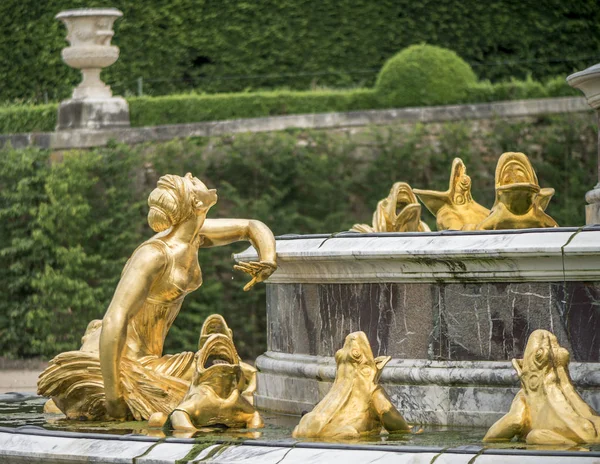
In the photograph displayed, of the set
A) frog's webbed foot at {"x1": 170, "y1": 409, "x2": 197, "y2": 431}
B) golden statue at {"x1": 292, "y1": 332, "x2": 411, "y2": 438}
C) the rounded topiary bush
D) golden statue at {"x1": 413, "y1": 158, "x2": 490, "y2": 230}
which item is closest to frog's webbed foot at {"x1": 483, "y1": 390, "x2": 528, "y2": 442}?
golden statue at {"x1": 292, "y1": 332, "x2": 411, "y2": 438}

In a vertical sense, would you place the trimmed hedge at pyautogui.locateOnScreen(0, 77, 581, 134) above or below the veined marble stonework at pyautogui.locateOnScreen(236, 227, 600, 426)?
above

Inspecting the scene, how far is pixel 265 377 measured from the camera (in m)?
6.82

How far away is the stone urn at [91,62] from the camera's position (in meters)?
17.6

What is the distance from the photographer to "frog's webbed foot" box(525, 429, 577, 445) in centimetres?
505

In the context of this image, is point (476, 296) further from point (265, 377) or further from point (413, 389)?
point (265, 377)

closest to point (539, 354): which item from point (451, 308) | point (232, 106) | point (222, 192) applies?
point (451, 308)

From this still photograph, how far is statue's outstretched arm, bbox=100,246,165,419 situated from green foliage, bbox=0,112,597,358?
10052 mm

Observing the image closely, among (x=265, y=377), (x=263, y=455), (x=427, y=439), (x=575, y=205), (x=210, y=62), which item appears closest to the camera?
(x=263, y=455)

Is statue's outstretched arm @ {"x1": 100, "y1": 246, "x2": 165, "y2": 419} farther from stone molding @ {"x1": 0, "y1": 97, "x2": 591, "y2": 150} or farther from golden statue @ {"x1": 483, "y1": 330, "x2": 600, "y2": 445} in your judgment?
stone molding @ {"x1": 0, "y1": 97, "x2": 591, "y2": 150}

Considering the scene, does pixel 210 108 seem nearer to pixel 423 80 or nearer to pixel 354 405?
pixel 423 80

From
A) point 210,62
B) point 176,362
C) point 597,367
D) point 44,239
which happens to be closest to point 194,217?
point 176,362

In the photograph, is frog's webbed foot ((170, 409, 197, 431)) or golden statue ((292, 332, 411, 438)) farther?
frog's webbed foot ((170, 409, 197, 431))

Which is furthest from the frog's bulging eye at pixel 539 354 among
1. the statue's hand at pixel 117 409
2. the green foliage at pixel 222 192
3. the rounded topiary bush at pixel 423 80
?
the rounded topiary bush at pixel 423 80

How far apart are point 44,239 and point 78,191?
0.66m
